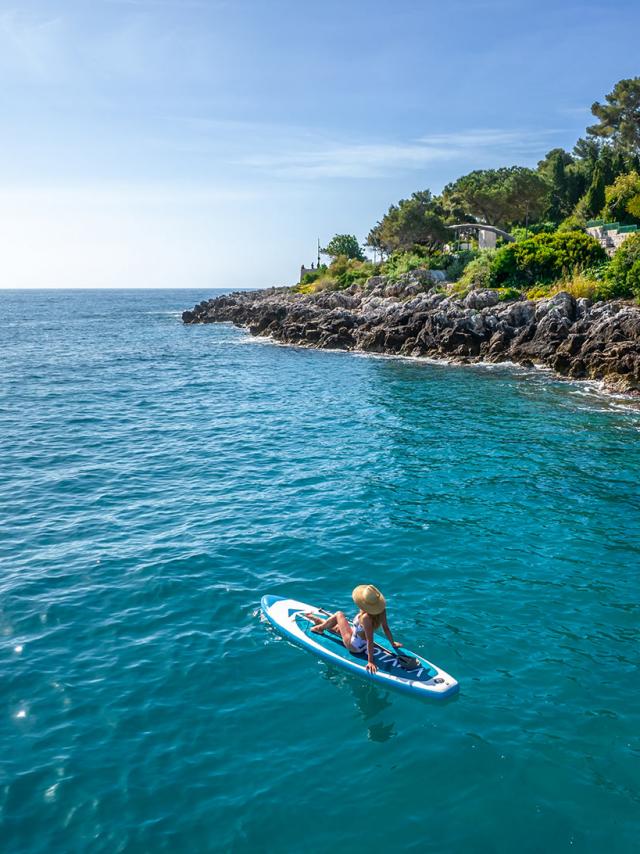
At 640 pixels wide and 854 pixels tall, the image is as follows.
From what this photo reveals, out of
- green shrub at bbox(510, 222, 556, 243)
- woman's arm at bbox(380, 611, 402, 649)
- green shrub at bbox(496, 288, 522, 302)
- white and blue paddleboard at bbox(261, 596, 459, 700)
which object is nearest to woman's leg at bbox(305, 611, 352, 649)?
white and blue paddleboard at bbox(261, 596, 459, 700)

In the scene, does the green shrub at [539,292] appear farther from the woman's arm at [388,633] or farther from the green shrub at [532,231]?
the woman's arm at [388,633]

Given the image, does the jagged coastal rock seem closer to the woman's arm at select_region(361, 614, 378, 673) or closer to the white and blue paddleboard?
the white and blue paddleboard

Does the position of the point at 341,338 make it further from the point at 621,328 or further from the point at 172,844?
the point at 172,844

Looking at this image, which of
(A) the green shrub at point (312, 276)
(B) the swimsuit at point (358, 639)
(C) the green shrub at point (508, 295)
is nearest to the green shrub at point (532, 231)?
(C) the green shrub at point (508, 295)

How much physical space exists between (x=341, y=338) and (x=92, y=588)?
4773 cm

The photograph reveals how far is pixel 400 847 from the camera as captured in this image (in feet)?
28.3

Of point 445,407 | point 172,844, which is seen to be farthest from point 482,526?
point 445,407

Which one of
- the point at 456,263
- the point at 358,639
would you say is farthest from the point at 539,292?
the point at 358,639

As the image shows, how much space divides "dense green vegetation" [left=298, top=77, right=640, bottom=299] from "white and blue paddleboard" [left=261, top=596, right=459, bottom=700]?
4344 centimetres

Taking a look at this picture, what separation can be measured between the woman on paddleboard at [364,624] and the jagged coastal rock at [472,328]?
94.8 ft

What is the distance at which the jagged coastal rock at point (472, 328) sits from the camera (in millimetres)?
41062

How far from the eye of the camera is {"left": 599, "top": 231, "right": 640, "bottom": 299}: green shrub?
47469mm

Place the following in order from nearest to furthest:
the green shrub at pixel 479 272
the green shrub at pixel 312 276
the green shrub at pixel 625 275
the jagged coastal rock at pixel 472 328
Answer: the jagged coastal rock at pixel 472 328
the green shrub at pixel 625 275
the green shrub at pixel 479 272
the green shrub at pixel 312 276

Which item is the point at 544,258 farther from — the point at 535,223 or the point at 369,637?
the point at 369,637
